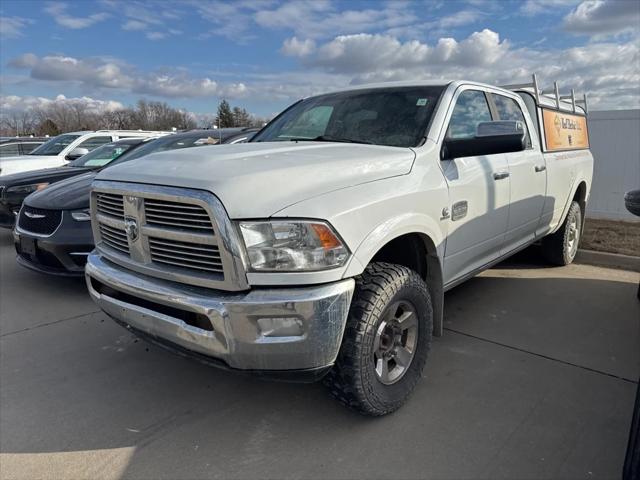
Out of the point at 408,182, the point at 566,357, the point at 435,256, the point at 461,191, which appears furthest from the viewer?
the point at 566,357

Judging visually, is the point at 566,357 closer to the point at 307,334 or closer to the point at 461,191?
the point at 461,191

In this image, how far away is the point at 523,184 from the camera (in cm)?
411

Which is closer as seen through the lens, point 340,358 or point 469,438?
point 340,358

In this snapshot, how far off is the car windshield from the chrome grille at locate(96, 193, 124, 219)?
11.7ft

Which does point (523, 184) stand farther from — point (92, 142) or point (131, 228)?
point (92, 142)

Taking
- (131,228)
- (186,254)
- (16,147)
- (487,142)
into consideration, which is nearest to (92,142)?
(16,147)

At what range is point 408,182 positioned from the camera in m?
2.74

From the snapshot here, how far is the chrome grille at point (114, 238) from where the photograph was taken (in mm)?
2746

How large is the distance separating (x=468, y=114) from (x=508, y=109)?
89 cm

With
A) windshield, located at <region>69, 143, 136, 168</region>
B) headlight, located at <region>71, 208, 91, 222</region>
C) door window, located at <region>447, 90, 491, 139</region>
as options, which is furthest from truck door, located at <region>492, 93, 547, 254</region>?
windshield, located at <region>69, 143, 136, 168</region>

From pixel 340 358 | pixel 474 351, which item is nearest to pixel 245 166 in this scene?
pixel 340 358

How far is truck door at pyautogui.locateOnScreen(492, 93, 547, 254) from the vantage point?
13.1 ft

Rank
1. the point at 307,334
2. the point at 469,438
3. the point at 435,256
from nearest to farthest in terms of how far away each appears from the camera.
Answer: the point at 307,334, the point at 469,438, the point at 435,256

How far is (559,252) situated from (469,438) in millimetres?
3821
